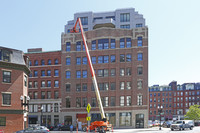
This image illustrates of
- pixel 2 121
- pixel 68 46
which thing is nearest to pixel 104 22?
pixel 68 46

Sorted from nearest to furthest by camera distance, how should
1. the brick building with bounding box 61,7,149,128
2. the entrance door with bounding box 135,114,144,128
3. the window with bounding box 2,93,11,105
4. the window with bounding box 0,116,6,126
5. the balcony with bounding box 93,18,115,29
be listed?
the window with bounding box 0,116,6,126
the window with bounding box 2,93,11,105
the entrance door with bounding box 135,114,144,128
the brick building with bounding box 61,7,149,128
the balcony with bounding box 93,18,115,29

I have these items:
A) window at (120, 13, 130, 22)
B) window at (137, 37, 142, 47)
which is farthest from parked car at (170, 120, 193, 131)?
window at (120, 13, 130, 22)

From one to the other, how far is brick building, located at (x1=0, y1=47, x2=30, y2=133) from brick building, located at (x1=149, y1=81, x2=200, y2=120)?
11055 centimetres

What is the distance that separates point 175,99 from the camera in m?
138

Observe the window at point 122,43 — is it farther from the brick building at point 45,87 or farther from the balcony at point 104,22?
the brick building at point 45,87

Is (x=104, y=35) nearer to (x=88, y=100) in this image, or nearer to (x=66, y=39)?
(x=66, y=39)

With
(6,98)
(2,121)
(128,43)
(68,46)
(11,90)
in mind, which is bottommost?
(2,121)

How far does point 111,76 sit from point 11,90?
30.3 metres

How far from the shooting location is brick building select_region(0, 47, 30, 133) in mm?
35938

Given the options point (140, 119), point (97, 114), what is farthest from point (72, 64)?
point (140, 119)

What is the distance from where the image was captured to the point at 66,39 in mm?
67062

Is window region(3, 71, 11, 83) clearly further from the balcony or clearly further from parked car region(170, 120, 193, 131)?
the balcony

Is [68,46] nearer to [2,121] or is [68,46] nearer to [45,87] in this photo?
[45,87]

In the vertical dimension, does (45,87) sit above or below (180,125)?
above
